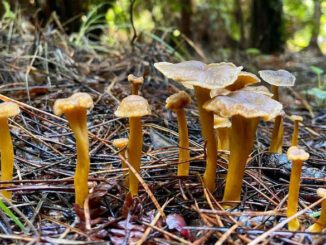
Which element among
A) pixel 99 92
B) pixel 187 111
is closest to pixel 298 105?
pixel 187 111

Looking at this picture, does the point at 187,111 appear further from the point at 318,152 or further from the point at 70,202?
the point at 70,202

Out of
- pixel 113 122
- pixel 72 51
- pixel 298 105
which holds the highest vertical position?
pixel 72 51

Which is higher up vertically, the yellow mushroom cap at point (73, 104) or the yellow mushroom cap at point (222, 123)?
the yellow mushroom cap at point (73, 104)

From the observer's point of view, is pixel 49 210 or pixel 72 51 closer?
pixel 49 210

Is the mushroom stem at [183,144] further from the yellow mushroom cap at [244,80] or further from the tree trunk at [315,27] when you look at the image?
the tree trunk at [315,27]

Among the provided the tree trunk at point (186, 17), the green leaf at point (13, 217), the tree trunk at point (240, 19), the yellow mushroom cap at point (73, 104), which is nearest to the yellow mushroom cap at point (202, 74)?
the yellow mushroom cap at point (73, 104)

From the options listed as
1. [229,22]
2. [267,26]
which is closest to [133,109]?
[267,26]

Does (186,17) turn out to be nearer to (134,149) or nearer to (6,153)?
(134,149)
